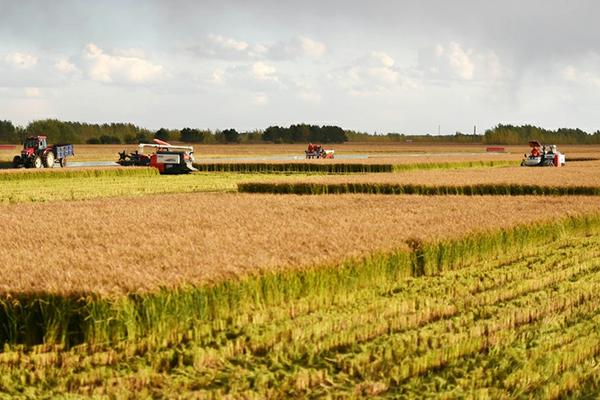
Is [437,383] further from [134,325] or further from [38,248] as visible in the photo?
[38,248]

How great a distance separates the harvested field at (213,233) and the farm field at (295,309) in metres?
0.06

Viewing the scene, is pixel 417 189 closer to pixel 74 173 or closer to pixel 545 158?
pixel 74 173

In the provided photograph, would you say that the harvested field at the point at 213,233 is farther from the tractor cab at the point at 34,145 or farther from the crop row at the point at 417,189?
the tractor cab at the point at 34,145

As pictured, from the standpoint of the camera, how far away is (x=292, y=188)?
31.0 metres

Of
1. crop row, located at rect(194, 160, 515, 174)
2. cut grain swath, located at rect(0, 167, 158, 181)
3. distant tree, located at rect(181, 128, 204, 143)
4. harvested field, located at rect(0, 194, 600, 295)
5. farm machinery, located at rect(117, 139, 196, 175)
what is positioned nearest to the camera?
harvested field, located at rect(0, 194, 600, 295)

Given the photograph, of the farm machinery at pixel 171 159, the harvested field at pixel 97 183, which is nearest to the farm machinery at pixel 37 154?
the harvested field at pixel 97 183

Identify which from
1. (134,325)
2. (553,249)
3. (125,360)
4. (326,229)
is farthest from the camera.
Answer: (553,249)

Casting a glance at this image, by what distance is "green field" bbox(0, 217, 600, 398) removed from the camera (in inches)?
277

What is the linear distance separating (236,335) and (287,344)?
0.69 m

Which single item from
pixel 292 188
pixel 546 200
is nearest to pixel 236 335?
pixel 546 200

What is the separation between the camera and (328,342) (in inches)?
320

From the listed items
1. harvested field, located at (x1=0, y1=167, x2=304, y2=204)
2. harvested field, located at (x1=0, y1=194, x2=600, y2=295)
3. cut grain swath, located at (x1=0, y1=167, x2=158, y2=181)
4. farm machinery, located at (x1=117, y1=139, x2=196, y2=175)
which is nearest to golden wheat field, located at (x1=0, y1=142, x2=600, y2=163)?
farm machinery, located at (x1=117, y1=139, x2=196, y2=175)

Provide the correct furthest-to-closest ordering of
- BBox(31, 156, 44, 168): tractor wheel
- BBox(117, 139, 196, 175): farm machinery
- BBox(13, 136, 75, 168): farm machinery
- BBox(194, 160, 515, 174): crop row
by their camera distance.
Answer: BBox(194, 160, 515, 174): crop row < BBox(117, 139, 196, 175): farm machinery < BBox(13, 136, 75, 168): farm machinery < BBox(31, 156, 44, 168): tractor wheel

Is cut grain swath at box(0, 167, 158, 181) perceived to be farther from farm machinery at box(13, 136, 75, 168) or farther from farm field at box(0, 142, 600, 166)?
farm field at box(0, 142, 600, 166)
